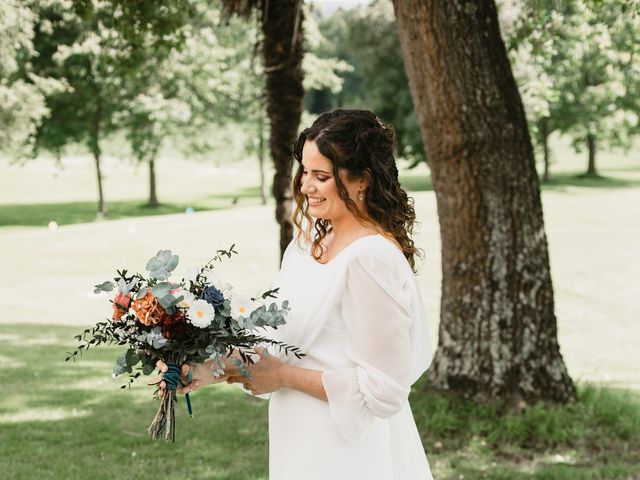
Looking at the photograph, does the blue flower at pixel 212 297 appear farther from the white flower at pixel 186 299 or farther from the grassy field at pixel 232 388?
the grassy field at pixel 232 388

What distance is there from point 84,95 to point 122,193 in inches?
742

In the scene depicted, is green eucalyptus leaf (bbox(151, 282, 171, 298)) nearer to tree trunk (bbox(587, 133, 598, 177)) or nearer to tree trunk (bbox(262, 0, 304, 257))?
tree trunk (bbox(262, 0, 304, 257))

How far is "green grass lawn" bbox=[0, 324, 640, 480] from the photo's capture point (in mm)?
5797

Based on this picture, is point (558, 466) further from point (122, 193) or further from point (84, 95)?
point (122, 193)

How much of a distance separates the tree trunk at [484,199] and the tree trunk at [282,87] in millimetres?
2181

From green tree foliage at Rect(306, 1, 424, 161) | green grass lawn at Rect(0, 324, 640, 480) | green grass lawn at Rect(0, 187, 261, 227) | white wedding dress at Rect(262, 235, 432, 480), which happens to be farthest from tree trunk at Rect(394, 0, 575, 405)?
green grass lawn at Rect(0, 187, 261, 227)

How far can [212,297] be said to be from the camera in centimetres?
256

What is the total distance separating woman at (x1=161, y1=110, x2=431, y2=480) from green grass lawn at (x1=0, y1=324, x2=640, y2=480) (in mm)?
3083

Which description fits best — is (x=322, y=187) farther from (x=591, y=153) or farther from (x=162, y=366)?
(x=591, y=153)

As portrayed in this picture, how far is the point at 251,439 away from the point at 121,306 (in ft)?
13.9

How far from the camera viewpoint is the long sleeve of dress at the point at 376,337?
8.14ft

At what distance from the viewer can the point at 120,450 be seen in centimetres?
625

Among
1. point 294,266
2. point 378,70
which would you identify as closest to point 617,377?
→ point 294,266

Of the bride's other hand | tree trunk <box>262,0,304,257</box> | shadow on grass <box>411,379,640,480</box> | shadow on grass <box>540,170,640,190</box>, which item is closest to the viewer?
the bride's other hand
